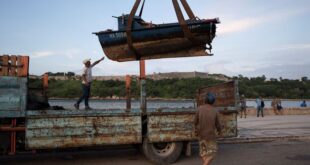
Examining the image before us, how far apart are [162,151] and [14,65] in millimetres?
3918

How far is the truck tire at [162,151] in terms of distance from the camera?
888 centimetres

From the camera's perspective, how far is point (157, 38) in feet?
33.7

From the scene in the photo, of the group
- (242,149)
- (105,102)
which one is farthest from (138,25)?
(105,102)

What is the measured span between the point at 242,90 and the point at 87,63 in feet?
121

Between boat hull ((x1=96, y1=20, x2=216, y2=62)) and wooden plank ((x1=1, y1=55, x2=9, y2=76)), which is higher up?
boat hull ((x1=96, y1=20, x2=216, y2=62))

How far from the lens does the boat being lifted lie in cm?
969

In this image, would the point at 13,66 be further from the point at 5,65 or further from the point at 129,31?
the point at 129,31

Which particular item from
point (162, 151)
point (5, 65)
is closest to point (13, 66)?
point (5, 65)

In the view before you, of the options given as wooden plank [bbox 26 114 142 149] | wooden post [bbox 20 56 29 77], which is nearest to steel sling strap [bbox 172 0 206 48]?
wooden plank [bbox 26 114 142 149]

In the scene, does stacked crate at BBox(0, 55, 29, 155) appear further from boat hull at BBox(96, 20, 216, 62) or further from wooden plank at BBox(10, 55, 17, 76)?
boat hull at BBox(96, 20, 216, 62)

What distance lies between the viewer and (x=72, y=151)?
10.4 m

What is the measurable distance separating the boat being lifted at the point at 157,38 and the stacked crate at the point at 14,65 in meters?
2.99

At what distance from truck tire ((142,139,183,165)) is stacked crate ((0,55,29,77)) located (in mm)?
3154

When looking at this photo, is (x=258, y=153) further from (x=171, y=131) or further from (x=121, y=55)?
(x=121, y=55)
